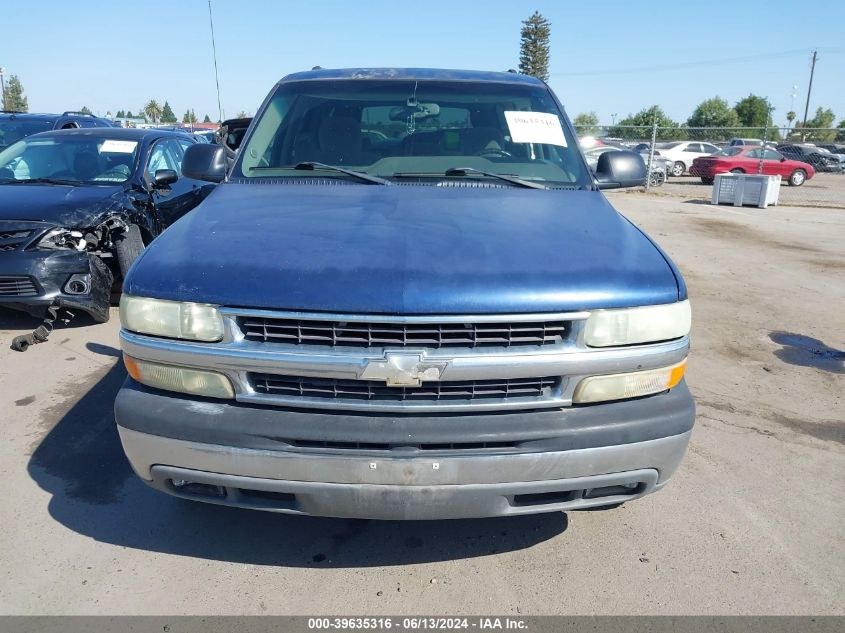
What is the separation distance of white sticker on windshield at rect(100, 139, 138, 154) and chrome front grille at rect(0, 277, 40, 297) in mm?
1962

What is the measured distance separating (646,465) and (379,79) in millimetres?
2674

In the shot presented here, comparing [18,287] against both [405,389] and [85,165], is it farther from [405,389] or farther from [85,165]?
[405,389]

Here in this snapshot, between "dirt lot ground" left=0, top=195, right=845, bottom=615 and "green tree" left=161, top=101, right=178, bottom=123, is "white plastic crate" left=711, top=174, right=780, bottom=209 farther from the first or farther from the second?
"green tree" left=161, top=101, right=178, bottom=123

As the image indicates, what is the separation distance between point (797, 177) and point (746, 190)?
1051cm

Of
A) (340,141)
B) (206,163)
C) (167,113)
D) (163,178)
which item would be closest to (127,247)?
(163,178)

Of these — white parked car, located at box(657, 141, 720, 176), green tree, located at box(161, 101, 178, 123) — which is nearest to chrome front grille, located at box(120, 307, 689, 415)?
white parked car, located at box(657, 141, 720, 176)

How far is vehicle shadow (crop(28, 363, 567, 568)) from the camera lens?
2.69 meters

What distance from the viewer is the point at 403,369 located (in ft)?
6.95

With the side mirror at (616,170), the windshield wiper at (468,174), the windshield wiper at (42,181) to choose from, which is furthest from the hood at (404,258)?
the windshield wiper at (42,181)

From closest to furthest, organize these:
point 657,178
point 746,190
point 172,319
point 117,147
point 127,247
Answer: point 172,319
point 127,247
point 117,147
point 746,190
point 657,178

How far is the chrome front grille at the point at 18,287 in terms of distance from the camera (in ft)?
16.8

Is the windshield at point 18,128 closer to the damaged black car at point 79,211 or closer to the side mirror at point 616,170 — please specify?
the damaged black car at point 79,211

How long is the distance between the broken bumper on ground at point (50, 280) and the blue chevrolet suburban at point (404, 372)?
3.26 meters
